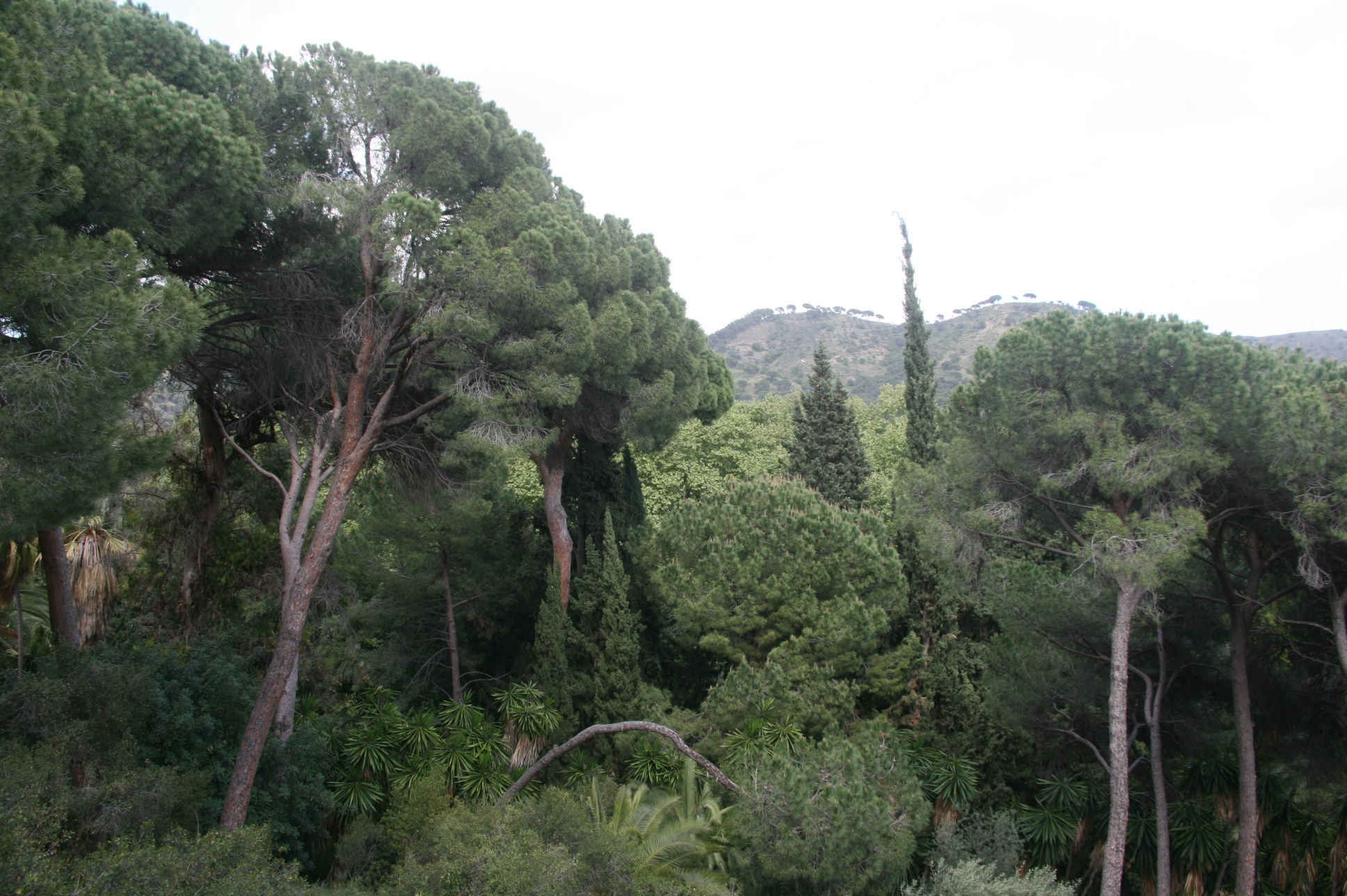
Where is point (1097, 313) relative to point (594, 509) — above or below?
above

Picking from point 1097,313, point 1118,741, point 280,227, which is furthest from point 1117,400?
point 280,227

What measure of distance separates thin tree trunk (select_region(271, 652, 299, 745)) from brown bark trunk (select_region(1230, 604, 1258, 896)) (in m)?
13.3

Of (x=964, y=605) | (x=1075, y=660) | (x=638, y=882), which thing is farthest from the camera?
(x=964, y=605)

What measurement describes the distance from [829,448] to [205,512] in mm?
18822

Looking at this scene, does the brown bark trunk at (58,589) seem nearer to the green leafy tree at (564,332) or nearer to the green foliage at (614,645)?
the green leafy tree at (564,332)

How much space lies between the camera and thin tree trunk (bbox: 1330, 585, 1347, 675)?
9.53 metres

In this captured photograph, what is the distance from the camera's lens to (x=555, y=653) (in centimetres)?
1541

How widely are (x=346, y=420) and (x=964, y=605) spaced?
42.7ft

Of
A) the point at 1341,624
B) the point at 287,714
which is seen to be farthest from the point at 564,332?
the point at 1341,624

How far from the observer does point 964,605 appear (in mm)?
17266

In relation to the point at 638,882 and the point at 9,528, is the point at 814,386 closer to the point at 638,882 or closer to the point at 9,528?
the point at 638,882

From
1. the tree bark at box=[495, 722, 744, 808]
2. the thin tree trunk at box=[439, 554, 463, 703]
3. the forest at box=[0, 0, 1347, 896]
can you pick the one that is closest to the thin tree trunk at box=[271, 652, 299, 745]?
the forest at box=[0, 0, 1347, 896]

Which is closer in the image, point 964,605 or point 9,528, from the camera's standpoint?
point 9,528

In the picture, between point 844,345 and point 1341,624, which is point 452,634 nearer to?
point 1341,624
